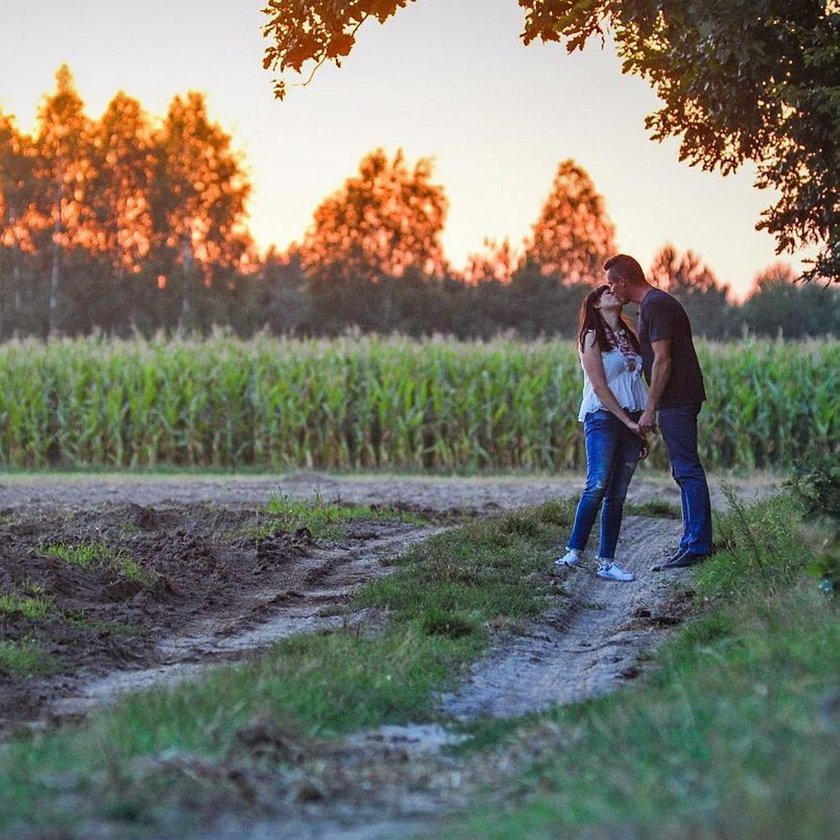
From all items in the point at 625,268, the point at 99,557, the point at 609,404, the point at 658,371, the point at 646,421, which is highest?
the point at 625,268

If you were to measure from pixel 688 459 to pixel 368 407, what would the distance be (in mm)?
13822

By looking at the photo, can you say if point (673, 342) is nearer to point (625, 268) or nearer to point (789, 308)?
point (625, 268)

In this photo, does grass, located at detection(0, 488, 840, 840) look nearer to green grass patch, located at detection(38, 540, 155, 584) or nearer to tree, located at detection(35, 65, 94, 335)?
green grass patch, located at detection(38, 540, 155, 584)

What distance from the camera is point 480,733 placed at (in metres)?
5.66

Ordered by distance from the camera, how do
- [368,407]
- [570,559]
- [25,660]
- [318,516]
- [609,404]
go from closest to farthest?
1. [25,660]
2. [609,404]
3. [570,559]
4. [318,516]
5. [368,407]

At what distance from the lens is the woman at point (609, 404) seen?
9914 mm

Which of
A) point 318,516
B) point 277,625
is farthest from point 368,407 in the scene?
point 277,625

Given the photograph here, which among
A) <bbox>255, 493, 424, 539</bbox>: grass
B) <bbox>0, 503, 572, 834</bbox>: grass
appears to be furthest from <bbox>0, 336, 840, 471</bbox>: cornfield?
<bbox>0, 503, 572, 834</bbox>: grass

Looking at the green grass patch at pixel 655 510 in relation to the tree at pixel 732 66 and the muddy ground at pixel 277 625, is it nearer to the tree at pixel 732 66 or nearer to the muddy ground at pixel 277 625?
the muddy ground at pixel 277 625

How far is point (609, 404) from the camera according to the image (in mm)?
9883

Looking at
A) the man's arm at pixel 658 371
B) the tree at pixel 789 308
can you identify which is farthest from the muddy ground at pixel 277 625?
the tree at pixel 789 308

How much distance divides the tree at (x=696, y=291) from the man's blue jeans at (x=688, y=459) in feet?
110

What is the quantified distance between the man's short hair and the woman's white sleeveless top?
521 millimetres

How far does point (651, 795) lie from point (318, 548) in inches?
321
